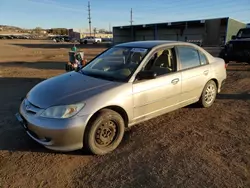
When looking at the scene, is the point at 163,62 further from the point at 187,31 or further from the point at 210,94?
the point at 187,31

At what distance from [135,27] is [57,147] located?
1610 inches

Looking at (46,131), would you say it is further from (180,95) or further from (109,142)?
(180,95)

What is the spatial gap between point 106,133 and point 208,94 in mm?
2967

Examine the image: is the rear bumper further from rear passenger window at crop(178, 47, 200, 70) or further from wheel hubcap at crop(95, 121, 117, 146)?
wheel hubcap at crop(95, 121, 117, 146)

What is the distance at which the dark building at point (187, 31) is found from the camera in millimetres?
32594

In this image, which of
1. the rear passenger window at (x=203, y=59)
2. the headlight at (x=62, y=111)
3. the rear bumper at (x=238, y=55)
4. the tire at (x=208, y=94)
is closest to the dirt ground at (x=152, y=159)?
the tire at (x=208, y=94)

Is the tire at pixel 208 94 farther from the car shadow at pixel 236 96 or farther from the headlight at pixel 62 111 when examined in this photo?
the headlight at pixel 62 111

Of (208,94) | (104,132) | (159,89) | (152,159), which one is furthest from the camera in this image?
(208,94)

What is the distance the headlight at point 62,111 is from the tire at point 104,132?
295mm

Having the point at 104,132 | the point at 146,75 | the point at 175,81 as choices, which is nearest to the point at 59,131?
the point at 104,132

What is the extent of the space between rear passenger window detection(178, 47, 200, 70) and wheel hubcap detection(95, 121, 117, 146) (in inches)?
77.4

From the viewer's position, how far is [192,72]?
493 centimetres

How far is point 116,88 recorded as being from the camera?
369 cm

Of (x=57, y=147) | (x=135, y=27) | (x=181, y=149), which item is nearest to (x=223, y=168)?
(x=181, y=149)
